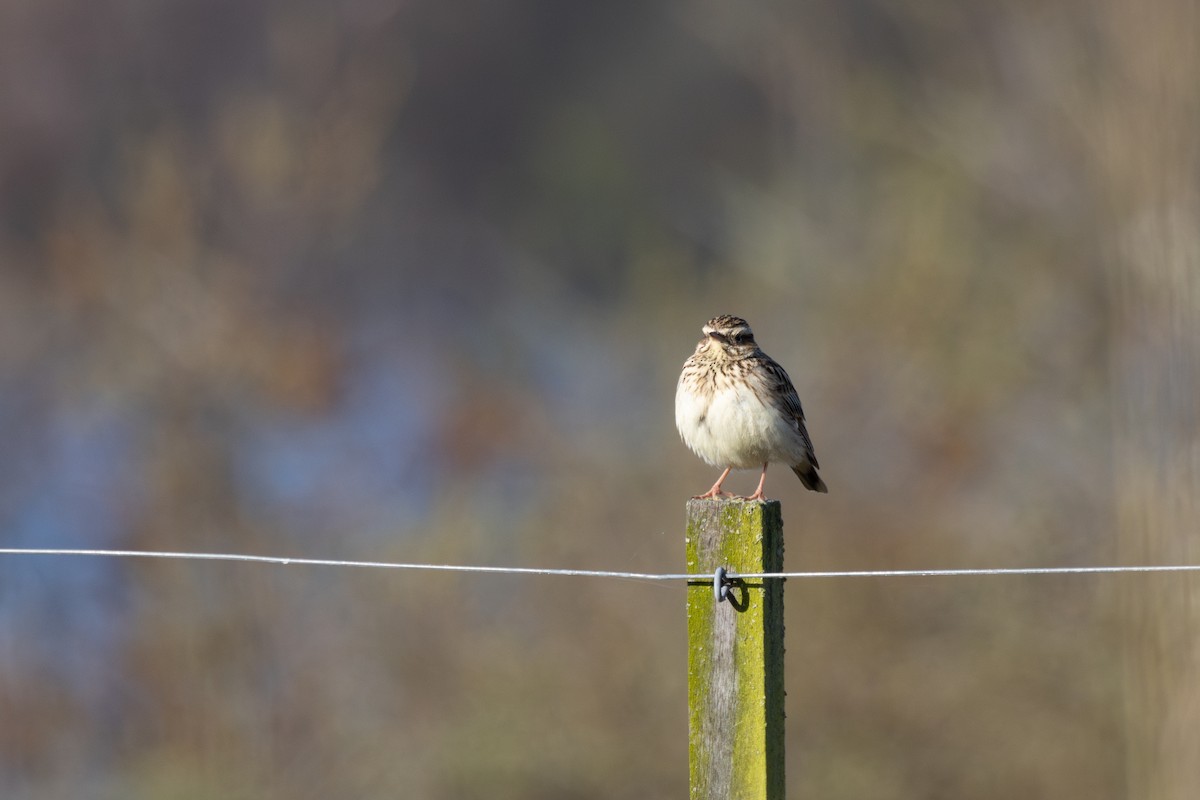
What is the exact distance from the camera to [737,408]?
643cm

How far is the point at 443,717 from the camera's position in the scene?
1307 cm

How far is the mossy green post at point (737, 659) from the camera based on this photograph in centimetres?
411

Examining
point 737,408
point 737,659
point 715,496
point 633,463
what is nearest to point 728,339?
point 737,408

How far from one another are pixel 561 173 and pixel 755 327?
58.0ft

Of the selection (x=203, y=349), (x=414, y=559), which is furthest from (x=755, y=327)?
(x=203, y=349)

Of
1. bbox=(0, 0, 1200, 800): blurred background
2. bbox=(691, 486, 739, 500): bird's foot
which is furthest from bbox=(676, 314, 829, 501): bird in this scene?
bbox=(0, 0, 1200, 800): blurred background

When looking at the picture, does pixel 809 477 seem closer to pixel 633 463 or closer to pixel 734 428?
pixel 734 428

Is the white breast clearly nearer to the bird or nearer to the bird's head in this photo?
the bird

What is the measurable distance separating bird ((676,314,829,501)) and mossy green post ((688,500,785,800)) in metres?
1.98

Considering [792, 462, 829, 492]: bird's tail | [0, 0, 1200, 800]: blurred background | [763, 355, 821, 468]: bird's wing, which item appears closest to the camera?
[763, 355, 821, 468]: bird's wing

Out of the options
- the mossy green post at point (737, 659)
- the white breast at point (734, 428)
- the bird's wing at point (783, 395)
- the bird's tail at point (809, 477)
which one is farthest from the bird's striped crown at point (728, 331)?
the mossy green post at point (737, 659)

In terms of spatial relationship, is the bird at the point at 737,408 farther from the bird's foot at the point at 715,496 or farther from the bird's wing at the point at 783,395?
the bird's foot at the point at 715,496

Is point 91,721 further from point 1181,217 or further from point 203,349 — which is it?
point 1181,217

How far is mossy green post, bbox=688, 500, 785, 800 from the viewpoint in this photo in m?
4.11
